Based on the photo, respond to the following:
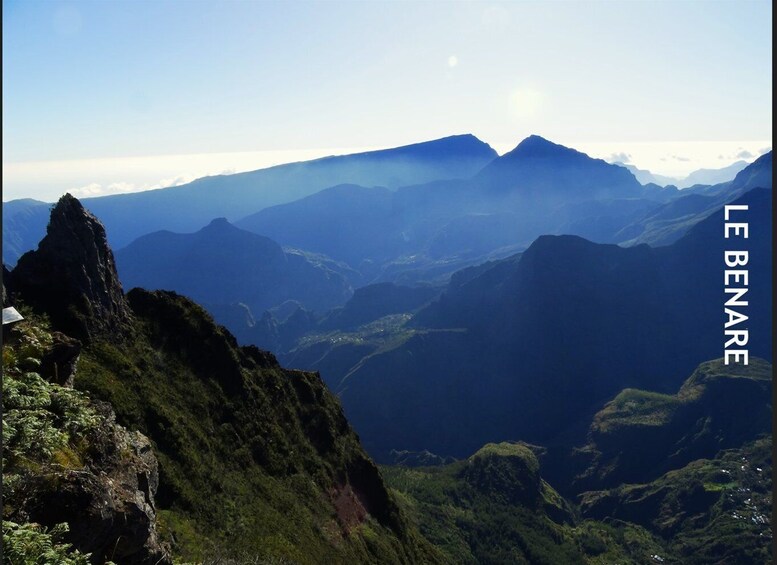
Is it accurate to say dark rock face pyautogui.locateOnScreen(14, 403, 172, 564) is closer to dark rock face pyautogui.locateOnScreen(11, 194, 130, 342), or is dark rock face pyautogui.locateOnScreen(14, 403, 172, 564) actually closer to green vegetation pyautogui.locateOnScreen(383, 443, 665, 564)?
dark rock face pyautogui.locateOnScreen(11, 194, 130, 342)

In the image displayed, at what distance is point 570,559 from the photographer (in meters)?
144

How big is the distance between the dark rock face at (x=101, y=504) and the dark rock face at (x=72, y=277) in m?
19.8

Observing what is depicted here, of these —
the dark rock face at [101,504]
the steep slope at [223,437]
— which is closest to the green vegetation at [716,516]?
the steep slope at [223,437]

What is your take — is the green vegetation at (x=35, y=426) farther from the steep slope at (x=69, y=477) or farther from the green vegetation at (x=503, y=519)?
the green vegetation at (x=503, y=519)

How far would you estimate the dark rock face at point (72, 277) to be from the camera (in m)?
35.0

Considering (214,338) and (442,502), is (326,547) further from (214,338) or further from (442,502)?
(442,502)

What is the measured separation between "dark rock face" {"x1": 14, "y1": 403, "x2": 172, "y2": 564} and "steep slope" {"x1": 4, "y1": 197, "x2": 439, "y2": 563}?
1.64 feet

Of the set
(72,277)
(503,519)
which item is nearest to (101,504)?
(72,277)

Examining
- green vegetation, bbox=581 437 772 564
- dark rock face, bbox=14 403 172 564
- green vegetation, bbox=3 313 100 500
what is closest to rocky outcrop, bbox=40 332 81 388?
green vegetation, bbox=3 313 100 500

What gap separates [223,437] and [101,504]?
3209 centimetres

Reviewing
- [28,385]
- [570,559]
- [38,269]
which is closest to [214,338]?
[38,269]

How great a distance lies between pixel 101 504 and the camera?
48.3 ft

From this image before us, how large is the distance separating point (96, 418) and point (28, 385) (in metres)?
2.69

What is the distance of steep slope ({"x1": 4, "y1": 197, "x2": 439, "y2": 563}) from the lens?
33.1 metres
